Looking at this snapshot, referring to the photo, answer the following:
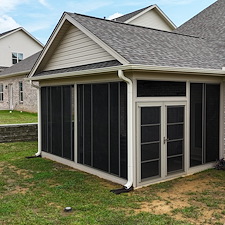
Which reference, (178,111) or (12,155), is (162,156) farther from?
(12,155)

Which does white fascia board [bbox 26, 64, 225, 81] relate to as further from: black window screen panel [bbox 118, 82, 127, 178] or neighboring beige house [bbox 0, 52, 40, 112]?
neighboring beige house [bbox 0, 52, 40, 112]

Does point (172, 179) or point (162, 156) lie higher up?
point (162, 156)

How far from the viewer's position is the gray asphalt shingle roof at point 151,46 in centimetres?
675

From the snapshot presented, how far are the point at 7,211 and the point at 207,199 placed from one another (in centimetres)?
383

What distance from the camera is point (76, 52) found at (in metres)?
8.37

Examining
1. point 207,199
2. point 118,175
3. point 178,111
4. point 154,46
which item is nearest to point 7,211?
point 118,175

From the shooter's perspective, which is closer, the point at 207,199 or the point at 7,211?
the point at 7,211

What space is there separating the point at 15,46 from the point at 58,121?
21.0 meters

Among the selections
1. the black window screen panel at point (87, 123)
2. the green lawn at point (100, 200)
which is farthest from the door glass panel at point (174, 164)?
the black window screen panel at point (87, 123)

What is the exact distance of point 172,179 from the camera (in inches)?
283

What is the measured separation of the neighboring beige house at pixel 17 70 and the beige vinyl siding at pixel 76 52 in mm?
10723

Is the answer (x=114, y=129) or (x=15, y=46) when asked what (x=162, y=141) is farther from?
(x=15, y=46)

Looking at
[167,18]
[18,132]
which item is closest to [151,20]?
[167,18]

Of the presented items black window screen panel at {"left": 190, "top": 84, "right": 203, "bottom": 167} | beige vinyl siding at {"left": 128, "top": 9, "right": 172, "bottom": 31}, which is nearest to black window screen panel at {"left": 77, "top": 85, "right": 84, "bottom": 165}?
black window screen panel at {"left": 190, "top": 84, "right": 203, "bottom": 167}
